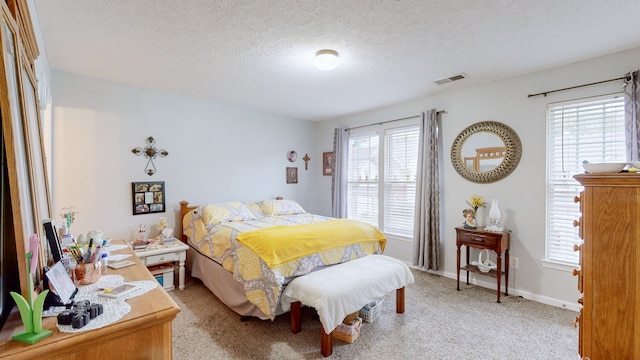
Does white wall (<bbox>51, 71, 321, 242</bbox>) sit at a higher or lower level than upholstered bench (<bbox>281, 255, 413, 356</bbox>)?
higher

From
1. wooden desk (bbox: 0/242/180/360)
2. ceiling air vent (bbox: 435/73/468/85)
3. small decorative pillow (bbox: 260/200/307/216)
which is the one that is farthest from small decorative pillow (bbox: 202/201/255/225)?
ceiling air vent (bbox: 435/73/468/85)

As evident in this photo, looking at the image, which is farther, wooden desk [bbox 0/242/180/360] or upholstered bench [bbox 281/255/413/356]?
upholstered bench [bbox 281/255/413/356]

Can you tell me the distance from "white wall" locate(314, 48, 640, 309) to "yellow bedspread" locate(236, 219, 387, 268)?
1.42 meters

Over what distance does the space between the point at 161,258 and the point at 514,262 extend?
12.9 feet

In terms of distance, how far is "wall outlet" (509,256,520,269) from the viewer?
3.15m

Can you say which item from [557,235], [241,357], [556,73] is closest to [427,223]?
[557,235]

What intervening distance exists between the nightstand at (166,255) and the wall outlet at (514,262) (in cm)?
370

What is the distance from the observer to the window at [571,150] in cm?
265

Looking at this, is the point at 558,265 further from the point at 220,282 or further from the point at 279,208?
the point at 220,282


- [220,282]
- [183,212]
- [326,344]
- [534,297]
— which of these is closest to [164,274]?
[220,282]

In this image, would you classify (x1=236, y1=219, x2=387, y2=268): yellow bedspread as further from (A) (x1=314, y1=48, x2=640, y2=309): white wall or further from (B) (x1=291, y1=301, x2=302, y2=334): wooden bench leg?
(A) (x1=314, y1=48, x2=640, y2=309): white wall

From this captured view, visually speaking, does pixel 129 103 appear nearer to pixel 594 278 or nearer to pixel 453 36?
pixel 453 36

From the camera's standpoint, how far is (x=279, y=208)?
4250 mm

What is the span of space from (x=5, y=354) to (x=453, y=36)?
2.92 m
